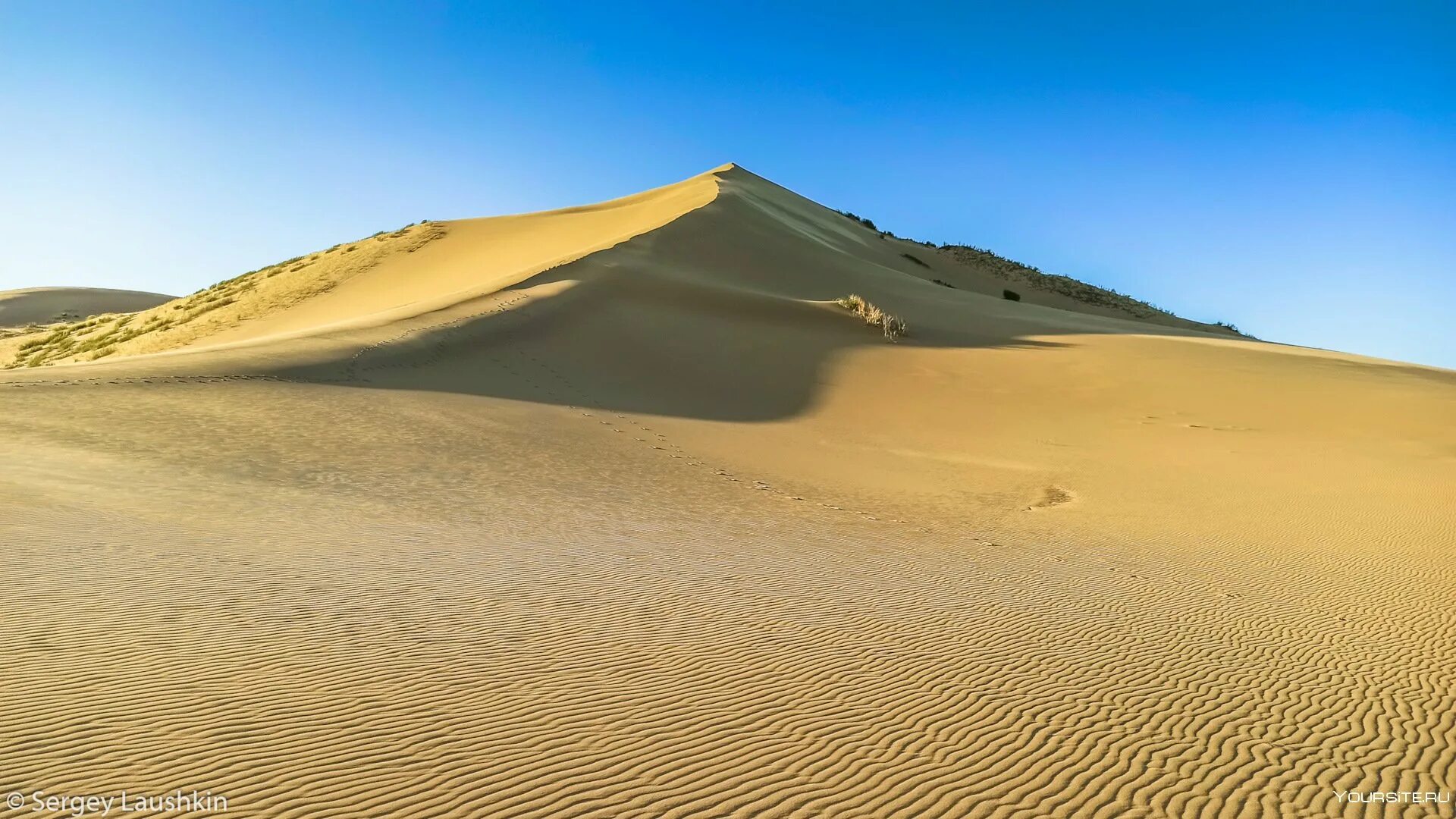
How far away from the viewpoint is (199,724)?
4.68 metres

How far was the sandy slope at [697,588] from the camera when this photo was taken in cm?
466

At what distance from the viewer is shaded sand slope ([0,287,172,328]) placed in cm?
5875

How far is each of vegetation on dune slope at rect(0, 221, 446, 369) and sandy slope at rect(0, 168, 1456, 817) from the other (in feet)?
37.9

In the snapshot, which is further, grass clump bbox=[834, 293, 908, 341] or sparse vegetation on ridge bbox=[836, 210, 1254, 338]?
sparse vegetation on ridge bbox=[836, 210, 1254, 338]

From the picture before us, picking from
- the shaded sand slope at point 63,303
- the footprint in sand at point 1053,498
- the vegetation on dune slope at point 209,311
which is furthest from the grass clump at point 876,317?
the shaded sand slope at point 63,303

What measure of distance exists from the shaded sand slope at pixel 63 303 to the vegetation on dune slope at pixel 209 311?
25.7m

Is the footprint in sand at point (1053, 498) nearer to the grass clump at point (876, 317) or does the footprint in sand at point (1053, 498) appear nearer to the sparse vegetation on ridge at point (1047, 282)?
the grass clump at point (876, 317)

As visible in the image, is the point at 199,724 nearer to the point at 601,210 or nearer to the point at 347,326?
the point at 347,326

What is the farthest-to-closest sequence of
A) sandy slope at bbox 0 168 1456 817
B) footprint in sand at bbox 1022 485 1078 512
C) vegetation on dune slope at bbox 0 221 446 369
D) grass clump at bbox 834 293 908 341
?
1. vegetation on dune slope at bbox 0 221 446 369
2. grass clump at bbox 834 293 908 341
3. footprint in sand at bbox 1022 485 1078 512
4. sandy slope at bbox 0 168 1456 817

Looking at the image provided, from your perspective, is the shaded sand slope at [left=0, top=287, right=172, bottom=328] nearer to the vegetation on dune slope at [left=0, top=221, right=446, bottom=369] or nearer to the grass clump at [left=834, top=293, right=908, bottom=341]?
the vegetation on dune slope at [left=0, top=221, right=446, bottom=369]

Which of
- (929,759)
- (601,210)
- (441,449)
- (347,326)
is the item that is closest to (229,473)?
(441,449)

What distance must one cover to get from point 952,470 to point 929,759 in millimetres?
11069

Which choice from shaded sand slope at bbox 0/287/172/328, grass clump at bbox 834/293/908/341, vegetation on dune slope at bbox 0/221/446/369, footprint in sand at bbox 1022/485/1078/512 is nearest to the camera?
footprint in sand at bbox 1022/485/1078/512

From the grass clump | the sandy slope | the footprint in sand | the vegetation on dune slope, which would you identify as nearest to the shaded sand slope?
the vegetation on dune slope
